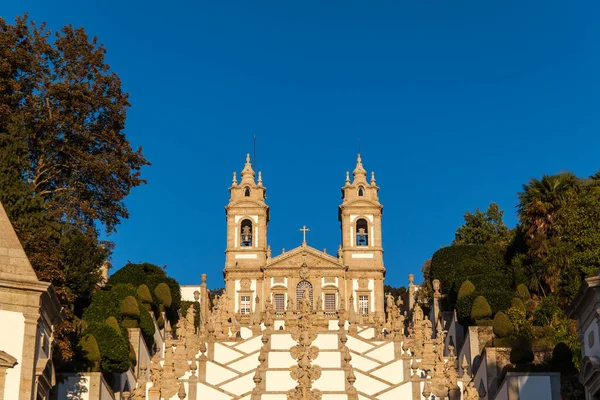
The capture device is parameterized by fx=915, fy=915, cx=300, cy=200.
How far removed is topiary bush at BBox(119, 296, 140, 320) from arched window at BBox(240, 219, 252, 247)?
29346 mm

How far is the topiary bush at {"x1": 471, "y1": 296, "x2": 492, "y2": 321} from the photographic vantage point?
3975cm

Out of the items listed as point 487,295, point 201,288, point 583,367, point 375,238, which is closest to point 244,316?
point 201,288

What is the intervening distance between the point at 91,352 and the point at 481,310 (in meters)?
17.4

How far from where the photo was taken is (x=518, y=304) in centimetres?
3966

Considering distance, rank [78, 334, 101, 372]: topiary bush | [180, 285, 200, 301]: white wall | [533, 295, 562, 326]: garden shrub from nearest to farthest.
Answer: [78, 334, 101, 372]: topiary bush → [533, 295, 562, 326]: garden shrub → [180, 285, 200, 301]: white wall

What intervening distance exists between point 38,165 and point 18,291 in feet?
41.3

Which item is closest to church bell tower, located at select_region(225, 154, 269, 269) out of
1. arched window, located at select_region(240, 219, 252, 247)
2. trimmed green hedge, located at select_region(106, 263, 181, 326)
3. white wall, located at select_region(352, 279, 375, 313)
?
arched window, located at select_region(240, 219, 252, 247)

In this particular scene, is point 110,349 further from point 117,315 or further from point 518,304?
point 518,304

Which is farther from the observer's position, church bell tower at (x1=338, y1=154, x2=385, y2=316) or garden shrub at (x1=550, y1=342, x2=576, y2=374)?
church bell tower at (x1=338, y1=154, x2=385, y2=316)

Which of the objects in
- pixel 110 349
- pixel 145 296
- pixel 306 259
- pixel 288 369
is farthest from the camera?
pixel 306 259

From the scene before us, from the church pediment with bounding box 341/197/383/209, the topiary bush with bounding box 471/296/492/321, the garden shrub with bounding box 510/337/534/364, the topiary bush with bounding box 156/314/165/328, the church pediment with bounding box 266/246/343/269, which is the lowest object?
the garden shrub with bounding box 510/337/534/364

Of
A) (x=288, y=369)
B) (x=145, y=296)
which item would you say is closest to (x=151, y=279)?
(x=145, y=296)

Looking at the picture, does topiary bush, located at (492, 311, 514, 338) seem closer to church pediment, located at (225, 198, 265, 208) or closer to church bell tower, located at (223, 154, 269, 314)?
church bell tower, located at (223, 154, 269, 314)

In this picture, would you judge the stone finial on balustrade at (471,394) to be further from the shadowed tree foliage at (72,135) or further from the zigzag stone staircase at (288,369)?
the shadowed tree foliage at (72,135)
